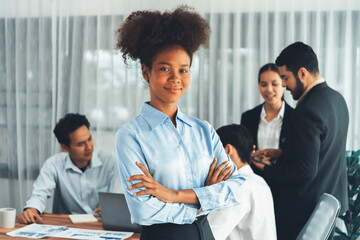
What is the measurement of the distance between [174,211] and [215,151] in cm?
30

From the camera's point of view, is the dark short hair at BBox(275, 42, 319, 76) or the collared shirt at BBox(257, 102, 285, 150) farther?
the collared shirt at BBox(257, 102, 285, 150)

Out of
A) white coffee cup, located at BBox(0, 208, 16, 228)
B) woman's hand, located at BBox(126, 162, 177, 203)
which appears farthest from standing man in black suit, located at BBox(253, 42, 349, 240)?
white coffee cup, located at BBox(0, 208, 16, 228)

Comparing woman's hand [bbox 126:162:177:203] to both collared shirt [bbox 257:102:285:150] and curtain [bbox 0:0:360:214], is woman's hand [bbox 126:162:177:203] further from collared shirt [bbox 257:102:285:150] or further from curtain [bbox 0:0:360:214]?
curtain [bbox 0:0:360:214]

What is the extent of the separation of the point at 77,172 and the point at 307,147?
1503mm

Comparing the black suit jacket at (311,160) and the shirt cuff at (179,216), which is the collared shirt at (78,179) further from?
the shirt cuff at (179,216)

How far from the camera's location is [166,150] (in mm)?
1284

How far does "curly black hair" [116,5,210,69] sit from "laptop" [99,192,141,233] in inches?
33.2

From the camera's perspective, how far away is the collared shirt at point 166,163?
1.25m

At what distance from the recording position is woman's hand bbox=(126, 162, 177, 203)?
1229mm

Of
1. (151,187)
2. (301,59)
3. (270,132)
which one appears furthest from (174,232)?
(270,132)

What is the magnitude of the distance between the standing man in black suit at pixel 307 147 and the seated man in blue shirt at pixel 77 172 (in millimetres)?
1072

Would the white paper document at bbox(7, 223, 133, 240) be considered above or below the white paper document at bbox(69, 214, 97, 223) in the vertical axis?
above

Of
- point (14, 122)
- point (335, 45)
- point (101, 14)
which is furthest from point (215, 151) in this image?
point (14, 122)

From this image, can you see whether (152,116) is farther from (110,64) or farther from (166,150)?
(110,64)
